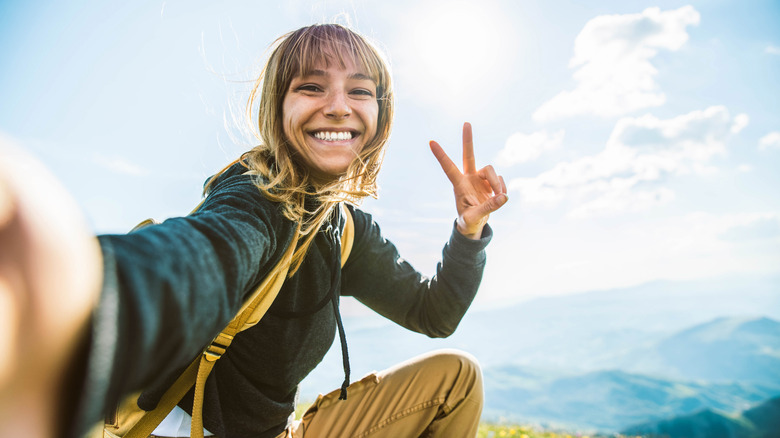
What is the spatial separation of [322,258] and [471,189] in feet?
2.72

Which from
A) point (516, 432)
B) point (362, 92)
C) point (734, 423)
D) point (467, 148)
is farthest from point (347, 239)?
point (734, 423)

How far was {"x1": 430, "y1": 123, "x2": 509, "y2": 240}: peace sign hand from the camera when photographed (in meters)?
2.04

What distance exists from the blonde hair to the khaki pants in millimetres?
860

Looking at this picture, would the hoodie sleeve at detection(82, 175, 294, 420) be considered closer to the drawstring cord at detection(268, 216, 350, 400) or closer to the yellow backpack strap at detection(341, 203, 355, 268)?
the drawstring cord at detection(268, 216, 350, 400)

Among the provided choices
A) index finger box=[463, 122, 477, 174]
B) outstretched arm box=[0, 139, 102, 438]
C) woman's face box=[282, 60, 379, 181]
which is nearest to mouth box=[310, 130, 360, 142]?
woman's face box=[282, 60, 379, 181]

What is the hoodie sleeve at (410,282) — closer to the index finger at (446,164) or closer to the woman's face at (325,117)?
the index finger at (446,164)

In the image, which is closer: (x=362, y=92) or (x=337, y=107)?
(x=337, y=107)

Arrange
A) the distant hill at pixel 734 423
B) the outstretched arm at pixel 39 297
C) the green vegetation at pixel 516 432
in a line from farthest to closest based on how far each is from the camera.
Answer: the distant hill at pixel 734 423
the green vegetation at pixel 516 432
the outstretched arm at pixel 39 297

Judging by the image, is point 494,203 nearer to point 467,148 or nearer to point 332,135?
point 467,148

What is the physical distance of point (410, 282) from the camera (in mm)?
2307

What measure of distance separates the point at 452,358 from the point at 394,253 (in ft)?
2.03

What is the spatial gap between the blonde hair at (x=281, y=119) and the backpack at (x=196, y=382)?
196mm

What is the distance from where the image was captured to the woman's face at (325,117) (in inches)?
73.8

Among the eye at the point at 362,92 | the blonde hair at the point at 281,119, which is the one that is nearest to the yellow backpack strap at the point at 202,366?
the blonde hair at the point at 281,119
